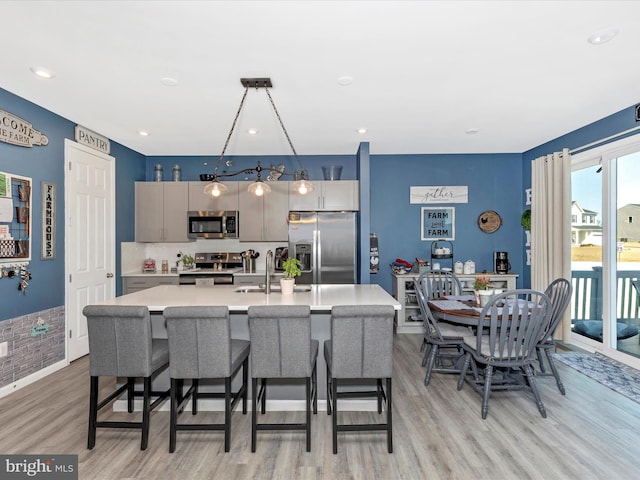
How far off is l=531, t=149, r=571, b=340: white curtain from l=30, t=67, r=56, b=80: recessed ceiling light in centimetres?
538

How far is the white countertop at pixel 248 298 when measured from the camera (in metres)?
2.63

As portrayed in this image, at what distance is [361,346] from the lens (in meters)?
2.37

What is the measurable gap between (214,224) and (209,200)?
362mm

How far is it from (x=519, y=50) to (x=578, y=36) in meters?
0.34

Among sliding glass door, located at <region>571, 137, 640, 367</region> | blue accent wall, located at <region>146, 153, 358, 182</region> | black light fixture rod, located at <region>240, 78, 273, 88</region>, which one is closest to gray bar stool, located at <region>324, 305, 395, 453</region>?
black light fixture rod, located at <region>240, 78, 273, 88</region>

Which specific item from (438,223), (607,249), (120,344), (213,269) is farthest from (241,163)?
(607,249)

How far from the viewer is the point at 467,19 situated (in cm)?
229

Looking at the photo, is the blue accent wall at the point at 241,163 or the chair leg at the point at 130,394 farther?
the blue accent wall at the point at 241,163

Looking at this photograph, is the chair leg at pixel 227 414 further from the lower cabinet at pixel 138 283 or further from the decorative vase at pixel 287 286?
the lower cabinet at pixel 138 283

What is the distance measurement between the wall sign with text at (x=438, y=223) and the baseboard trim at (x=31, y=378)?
4924 millimetres

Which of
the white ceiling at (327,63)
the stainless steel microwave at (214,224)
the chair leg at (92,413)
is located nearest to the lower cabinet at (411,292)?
the white ceiling at (327,63)

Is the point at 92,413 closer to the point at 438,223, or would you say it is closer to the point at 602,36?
the point at 602,36

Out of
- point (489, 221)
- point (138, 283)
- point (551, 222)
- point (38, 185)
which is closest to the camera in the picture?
point (38, 185)

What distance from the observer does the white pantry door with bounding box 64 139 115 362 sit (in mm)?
4152
